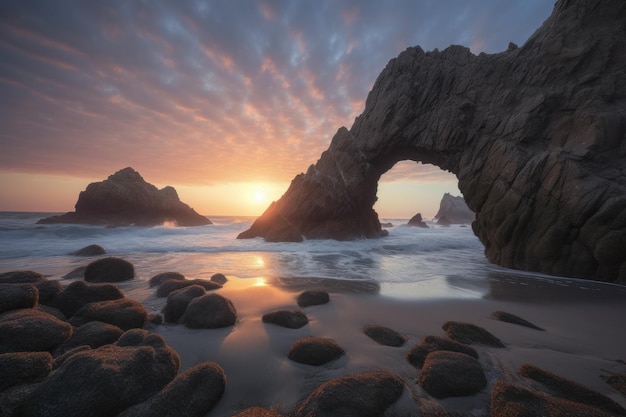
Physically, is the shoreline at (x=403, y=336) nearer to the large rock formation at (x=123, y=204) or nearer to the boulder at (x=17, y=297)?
the boulder at (x=17, y=297)

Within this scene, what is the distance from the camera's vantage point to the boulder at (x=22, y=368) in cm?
288

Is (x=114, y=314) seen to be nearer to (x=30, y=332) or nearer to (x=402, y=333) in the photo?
(x=30, y=332)

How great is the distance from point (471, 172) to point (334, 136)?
48.6ft

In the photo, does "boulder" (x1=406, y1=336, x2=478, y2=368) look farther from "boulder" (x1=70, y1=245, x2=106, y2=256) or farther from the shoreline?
"boulder" (x1=70, y1=245, x2=106, y2=256)

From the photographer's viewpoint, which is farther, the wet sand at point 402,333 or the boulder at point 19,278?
the boulder at point 19,278

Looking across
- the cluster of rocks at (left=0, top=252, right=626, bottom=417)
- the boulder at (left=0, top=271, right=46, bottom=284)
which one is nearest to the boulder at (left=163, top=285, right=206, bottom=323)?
the cluster of rocks at (left=0, top=252, right=626, bottom=417)

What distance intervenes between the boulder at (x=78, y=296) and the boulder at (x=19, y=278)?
1.48 m

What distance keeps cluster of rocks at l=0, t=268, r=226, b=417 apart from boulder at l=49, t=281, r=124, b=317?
3.17 ft

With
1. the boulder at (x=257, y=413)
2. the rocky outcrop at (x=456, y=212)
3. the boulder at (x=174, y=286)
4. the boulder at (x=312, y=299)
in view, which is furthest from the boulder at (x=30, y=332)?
the rocky outcrop at (x=456, y=212)

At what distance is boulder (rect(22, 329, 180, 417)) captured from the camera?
2584mm

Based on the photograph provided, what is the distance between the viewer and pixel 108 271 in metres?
8.84

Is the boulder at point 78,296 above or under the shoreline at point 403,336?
above

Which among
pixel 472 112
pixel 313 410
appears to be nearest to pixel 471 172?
pixel 472 112

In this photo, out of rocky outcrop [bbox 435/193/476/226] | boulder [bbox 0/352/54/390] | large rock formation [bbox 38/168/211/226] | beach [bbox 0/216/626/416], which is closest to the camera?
boulder [bbox 0/352/54/390]
